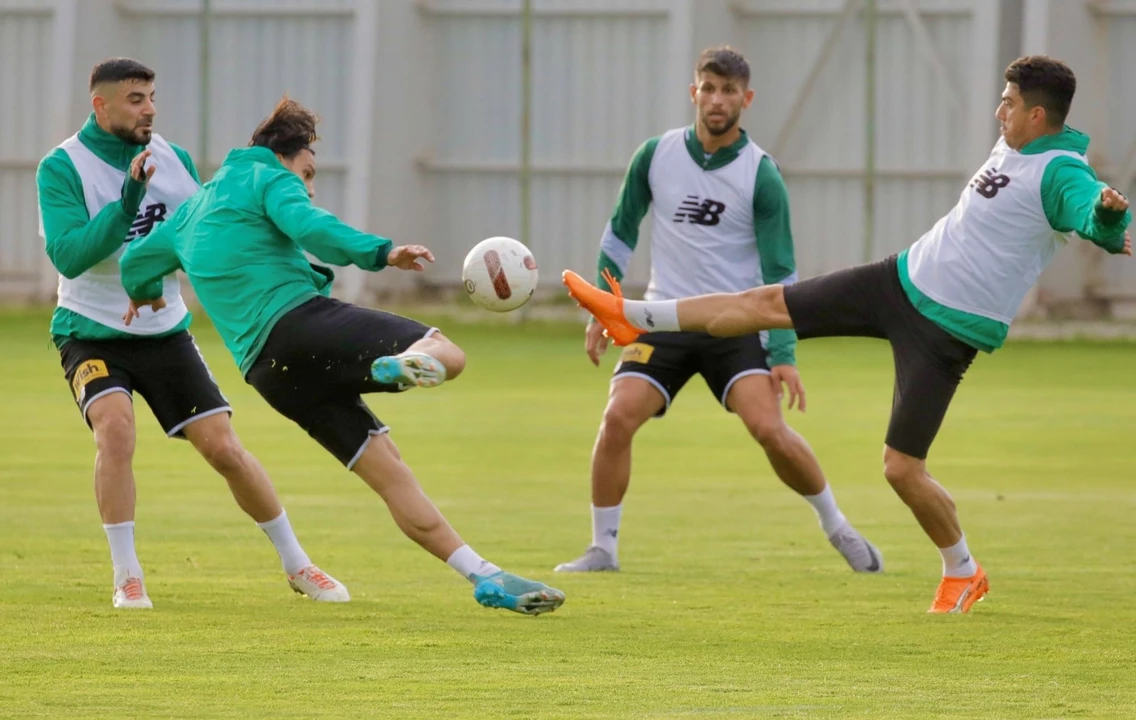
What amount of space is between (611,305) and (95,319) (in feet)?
7.09

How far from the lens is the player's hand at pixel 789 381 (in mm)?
9016

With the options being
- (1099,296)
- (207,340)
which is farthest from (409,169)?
(1099,296)

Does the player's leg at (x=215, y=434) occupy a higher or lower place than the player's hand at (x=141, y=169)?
lower

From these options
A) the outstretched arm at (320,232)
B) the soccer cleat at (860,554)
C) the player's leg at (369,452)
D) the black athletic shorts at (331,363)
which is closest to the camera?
the outstretched arm at (320,232)

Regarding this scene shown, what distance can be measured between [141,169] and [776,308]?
2603 millimetres

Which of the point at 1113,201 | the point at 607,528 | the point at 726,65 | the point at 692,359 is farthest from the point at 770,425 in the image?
the point at 1113,201

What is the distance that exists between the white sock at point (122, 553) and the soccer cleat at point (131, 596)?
1.0 inches

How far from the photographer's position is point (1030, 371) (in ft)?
70.5

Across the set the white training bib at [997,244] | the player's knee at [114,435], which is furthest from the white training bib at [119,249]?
the white training bib at [997,244]

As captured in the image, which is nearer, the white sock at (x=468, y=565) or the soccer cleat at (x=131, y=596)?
the white sock at (x=468, y=565)

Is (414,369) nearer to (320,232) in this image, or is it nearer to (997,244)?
(320,232)

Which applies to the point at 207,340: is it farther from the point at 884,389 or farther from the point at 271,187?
the point at 271,187

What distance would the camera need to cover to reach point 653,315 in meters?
8.15

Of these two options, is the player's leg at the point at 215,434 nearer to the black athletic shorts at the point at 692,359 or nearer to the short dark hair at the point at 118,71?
the short dark hair at the point at 118,71
